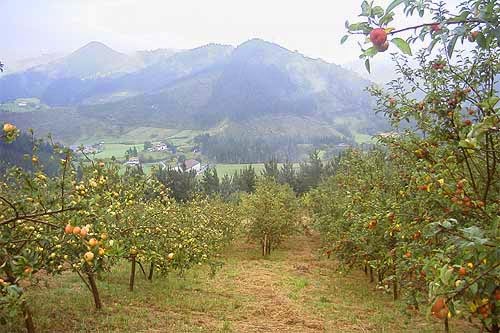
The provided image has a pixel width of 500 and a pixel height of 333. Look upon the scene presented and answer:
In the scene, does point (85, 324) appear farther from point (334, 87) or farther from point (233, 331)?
point (334, 87)

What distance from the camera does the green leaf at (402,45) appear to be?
1.53m

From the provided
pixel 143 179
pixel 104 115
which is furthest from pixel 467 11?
pixel 104 115

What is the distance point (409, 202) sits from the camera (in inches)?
212

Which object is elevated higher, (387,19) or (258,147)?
(258,147)

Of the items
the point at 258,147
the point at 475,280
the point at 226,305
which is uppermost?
the point at 258,147

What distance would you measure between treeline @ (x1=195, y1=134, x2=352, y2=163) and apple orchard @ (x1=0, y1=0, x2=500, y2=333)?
92484mm

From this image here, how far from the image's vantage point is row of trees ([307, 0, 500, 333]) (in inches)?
67.0

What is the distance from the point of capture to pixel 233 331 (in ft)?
29.3

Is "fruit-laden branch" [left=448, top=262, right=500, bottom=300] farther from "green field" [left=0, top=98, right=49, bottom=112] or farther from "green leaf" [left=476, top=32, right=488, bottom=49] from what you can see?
"green field" [left=0, top=98, right=49, bottom=112]

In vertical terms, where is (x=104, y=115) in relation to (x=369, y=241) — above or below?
above

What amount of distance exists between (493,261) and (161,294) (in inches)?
432

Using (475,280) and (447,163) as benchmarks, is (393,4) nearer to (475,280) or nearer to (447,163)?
(475,280)

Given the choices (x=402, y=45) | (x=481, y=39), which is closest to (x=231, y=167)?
(x=481, y=39)

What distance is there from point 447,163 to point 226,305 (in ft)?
26.7
